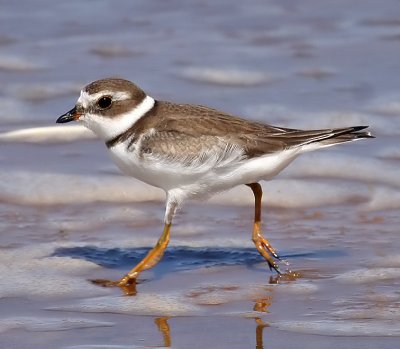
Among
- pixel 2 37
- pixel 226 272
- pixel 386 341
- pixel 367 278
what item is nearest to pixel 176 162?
pixel 226 272

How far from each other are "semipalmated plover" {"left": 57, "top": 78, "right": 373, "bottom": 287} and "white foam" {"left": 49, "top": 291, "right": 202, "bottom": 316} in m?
0.31

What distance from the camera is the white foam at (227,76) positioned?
1074cm

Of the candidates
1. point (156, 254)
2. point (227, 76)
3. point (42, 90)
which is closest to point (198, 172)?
point (156, 254)

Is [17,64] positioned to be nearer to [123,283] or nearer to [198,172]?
[198,172]

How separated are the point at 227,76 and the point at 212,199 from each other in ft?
9.42

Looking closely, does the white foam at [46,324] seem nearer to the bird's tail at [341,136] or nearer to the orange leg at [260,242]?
the orange leg at [260,242]

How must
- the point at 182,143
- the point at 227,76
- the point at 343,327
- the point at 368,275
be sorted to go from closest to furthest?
the point at 343,327 < the point at 368,275 < the point at 182,143 < the point at 227,76

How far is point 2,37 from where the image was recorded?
12086 mm

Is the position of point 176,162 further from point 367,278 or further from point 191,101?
point 191,101

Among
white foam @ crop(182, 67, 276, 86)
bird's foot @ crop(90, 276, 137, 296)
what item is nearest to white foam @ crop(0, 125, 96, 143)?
white foam @ crop(182, 67, 276, 86)

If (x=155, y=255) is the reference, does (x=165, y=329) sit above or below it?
below

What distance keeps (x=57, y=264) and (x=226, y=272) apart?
39.6 inches

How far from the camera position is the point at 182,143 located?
22.5 feet

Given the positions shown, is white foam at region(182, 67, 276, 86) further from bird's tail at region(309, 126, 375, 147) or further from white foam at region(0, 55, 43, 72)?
bird's tail at region(309, 126, 375, 147)
